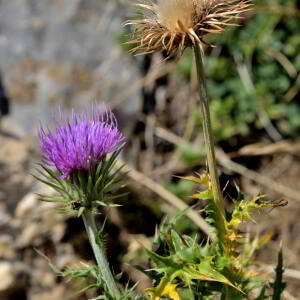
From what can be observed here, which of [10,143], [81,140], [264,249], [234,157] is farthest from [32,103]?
[81,140]

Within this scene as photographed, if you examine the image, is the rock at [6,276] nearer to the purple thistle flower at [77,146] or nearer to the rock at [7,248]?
the rock at [7,248]

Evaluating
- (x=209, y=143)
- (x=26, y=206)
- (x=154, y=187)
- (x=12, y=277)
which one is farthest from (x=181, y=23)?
(x=154, y=187)

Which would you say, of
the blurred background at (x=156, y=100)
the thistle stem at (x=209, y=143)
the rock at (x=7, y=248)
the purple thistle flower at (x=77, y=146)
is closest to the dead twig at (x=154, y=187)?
the blurred background at (x=156, y=100)

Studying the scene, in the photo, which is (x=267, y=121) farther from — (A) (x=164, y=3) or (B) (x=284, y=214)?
(A) (x=164, y=3)

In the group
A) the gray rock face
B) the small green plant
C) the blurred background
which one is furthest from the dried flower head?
the gray rock face

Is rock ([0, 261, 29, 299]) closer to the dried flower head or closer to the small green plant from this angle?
the small green plant

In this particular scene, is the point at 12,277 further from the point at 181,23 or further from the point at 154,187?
the point at 181,23
